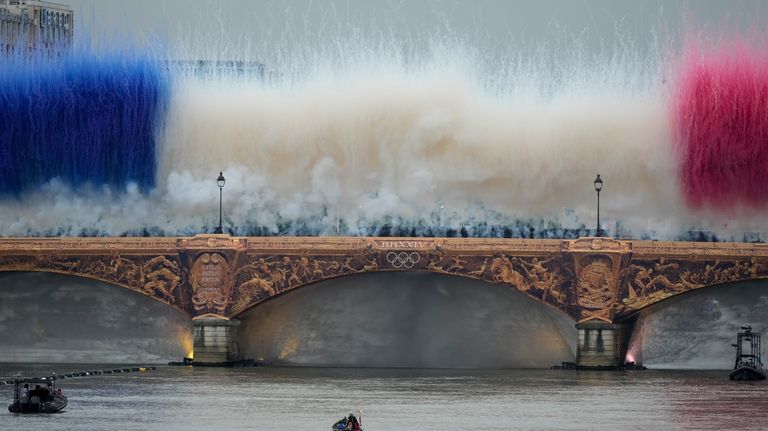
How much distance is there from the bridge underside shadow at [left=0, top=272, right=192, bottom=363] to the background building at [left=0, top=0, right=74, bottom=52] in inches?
731

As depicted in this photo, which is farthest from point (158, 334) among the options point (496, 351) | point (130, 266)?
point (496, 351)

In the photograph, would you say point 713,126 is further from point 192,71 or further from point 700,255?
point 192,71

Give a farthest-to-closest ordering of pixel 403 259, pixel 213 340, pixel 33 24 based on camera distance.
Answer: pixel 33 24, pixel 213 340, pixel 403 259

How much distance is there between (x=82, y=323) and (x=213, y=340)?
753 centimetres

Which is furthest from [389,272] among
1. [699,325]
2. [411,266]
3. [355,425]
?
[355,425]

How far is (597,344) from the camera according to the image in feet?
390

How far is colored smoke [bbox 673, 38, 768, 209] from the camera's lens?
11844 centimetres

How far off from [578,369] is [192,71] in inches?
885

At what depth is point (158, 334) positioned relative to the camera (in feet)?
409

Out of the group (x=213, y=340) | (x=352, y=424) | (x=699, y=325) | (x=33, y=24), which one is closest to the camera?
(x=352, y=424)

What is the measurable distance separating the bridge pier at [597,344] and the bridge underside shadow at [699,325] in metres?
2.63

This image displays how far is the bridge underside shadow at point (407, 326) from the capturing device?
122062 millimetres

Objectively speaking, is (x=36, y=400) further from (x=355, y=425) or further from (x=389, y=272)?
(x=389, y=272)

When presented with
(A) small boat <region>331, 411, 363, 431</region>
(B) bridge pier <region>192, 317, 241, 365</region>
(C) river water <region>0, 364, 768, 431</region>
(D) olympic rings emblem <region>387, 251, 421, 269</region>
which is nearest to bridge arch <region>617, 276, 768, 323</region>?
(C) river water <region>0, 364, 768, 431</region>
